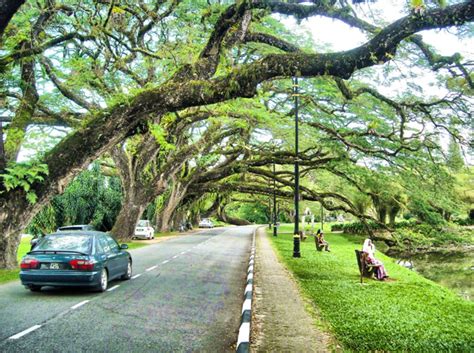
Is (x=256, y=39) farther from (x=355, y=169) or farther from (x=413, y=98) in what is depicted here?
(x=355, y=169)

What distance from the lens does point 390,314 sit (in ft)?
29.8

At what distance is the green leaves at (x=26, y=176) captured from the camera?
13.4 metres

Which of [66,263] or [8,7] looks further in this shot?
[66,263]

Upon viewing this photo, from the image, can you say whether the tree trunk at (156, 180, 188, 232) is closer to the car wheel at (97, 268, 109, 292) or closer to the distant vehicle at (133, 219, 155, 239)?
the distant vehicle at (133, 219, 155, 239)

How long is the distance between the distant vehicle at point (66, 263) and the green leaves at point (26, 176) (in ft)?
9.12

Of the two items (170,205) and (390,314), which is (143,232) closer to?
(170,205)

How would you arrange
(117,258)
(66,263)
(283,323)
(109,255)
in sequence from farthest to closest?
1. (117,258)
2. (109,255)
3. (66,263)
4. (283,323)

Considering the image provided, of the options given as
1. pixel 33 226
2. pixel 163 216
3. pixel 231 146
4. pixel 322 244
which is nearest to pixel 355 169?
pixel 322 244

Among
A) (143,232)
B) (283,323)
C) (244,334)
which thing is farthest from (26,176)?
(143,232)

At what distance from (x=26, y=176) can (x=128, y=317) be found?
23.7 ft

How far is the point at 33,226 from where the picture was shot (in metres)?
29.2

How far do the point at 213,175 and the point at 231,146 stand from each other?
4.49 m

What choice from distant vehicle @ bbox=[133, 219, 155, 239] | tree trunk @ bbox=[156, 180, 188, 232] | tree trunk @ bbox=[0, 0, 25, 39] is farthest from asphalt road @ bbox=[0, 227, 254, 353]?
tree trunk @ bbox=[156, 180, 188, 232]

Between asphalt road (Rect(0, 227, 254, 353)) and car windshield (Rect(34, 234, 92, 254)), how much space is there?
1.06 metres
